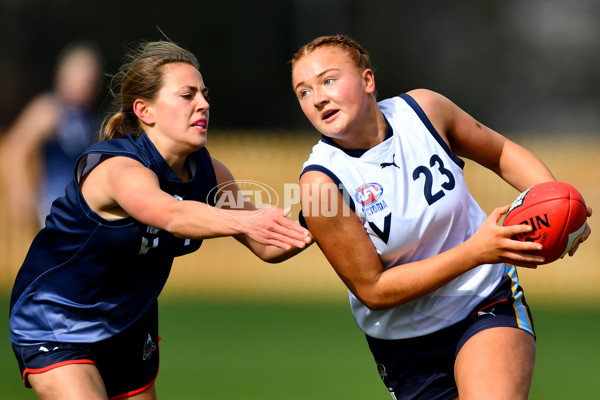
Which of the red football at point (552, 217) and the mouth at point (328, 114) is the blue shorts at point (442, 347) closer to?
the red football at point (552, 217)

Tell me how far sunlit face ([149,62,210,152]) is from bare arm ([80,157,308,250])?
0.84ft

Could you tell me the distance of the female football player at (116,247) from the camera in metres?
3.61

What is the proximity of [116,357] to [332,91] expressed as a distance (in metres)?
1.50

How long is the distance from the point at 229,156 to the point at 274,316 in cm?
253

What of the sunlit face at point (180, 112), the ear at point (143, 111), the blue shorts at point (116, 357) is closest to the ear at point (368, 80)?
the sunlit face at point (180, 112)

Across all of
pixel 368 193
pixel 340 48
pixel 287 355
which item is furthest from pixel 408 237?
pixel 287 355

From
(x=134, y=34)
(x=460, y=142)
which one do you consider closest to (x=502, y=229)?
(x=460, y=142)

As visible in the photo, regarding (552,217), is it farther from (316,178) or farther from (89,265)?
(89,265)

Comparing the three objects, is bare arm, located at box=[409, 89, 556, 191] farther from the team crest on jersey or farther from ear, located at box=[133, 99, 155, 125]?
ear, located at box=[133, 99, 155, 125]

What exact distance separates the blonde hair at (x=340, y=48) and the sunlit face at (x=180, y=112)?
47 cm

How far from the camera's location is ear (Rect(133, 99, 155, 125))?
3.87 m

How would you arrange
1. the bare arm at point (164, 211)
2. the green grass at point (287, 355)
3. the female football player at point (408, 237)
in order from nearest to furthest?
the bare arm at point (164, 211)
the female football player at point (408, 237)
the green grass at point (287, 355)

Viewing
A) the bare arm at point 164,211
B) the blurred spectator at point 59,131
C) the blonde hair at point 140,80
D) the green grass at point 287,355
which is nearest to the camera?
the bare arm at point 164,211

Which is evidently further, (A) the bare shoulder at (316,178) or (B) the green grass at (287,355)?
(B) the green grass at (287,355)
